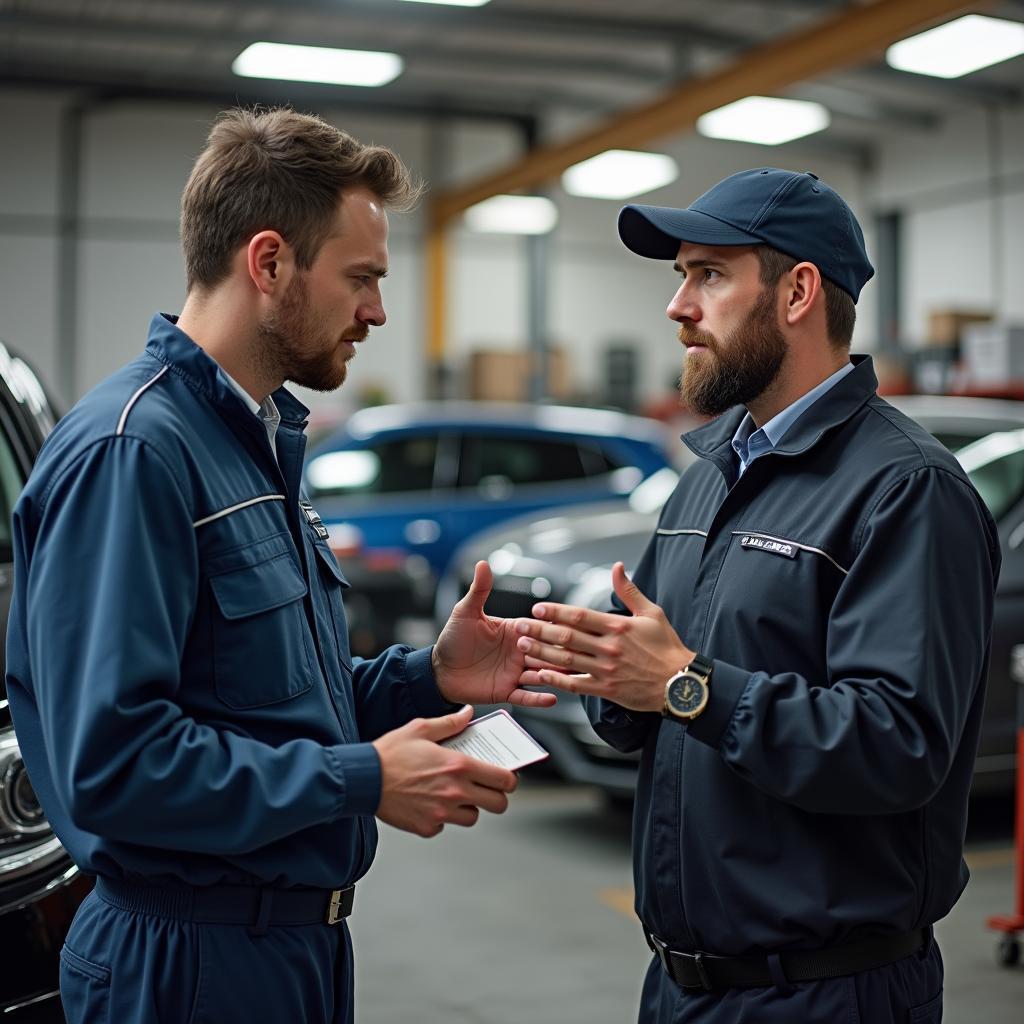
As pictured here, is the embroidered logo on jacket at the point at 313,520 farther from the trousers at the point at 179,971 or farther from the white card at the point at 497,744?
the trousers at the point at 179,971

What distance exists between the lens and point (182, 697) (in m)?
1.62

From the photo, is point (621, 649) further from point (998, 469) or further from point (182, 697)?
point (998, 469)

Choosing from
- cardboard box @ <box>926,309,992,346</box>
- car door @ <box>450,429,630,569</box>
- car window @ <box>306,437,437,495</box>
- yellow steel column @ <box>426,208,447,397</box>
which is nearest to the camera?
car window @ <box>306,437,437,495</box>

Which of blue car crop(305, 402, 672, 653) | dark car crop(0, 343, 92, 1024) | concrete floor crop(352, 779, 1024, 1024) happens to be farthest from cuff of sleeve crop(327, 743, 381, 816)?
blue car crop(305, 402, 672, 653)

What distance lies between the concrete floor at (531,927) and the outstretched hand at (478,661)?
1875 mm

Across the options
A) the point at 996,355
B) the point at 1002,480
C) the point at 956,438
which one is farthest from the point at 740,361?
the point at 996,355

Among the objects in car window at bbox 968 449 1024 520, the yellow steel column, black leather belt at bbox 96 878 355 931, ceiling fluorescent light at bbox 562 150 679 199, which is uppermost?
ceiling fluorescent light at bbox 562 150 679 199

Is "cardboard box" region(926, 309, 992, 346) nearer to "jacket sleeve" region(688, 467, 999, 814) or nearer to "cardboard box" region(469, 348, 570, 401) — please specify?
"cardboard box" region(469, 348, 570, 401)

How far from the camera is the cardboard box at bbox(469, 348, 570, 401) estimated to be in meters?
14.4

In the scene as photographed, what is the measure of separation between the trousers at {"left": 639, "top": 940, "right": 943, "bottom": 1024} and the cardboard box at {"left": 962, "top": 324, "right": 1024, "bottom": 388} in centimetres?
912

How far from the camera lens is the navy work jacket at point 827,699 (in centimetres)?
172

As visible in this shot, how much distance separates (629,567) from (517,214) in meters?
9.98

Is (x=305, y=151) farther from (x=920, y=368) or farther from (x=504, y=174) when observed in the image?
(x=504, y=174)

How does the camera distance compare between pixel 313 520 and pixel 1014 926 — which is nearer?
pixel 313 520
